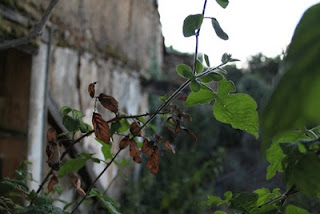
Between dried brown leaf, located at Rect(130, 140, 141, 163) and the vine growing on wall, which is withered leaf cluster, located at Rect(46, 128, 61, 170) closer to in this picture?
the vine growing on wall

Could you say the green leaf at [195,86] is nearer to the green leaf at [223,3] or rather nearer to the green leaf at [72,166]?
the green leaf at [223,3]

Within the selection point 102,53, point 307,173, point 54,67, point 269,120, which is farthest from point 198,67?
point 102,53

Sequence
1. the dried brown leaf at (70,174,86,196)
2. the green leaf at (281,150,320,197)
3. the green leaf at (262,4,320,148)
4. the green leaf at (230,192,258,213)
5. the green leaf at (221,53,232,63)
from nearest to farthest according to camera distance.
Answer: the green leaf at (262,4,320,148), the green leaf at (281,150,320,197), the green leaf at (230,192,258,213), the green leaf at (221,53,232,63), the dried brown leaf at (70,174,86,196)

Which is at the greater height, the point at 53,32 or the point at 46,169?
the point at 53,32

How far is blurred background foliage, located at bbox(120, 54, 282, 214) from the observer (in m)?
3.85

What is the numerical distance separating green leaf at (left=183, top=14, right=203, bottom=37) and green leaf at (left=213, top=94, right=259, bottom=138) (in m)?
0.11

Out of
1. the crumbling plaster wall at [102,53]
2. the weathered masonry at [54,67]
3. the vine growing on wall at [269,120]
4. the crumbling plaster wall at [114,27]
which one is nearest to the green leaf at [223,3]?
the vine growing on wall at [269,120]

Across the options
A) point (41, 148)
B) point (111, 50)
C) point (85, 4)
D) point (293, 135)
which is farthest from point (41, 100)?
point (293, 135)

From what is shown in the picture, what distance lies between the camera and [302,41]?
0.23 metres

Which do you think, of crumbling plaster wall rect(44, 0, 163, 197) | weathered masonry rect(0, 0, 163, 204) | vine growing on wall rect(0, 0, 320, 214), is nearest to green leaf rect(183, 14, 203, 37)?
vine growing on wall rect(0, 0, 320, 214)

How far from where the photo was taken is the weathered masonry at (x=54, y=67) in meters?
2.38

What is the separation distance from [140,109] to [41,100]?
256 centimetres

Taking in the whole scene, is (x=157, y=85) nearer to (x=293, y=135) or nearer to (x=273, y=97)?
(x=293, y=135)

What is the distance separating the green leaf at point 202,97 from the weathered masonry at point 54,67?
166 cm
